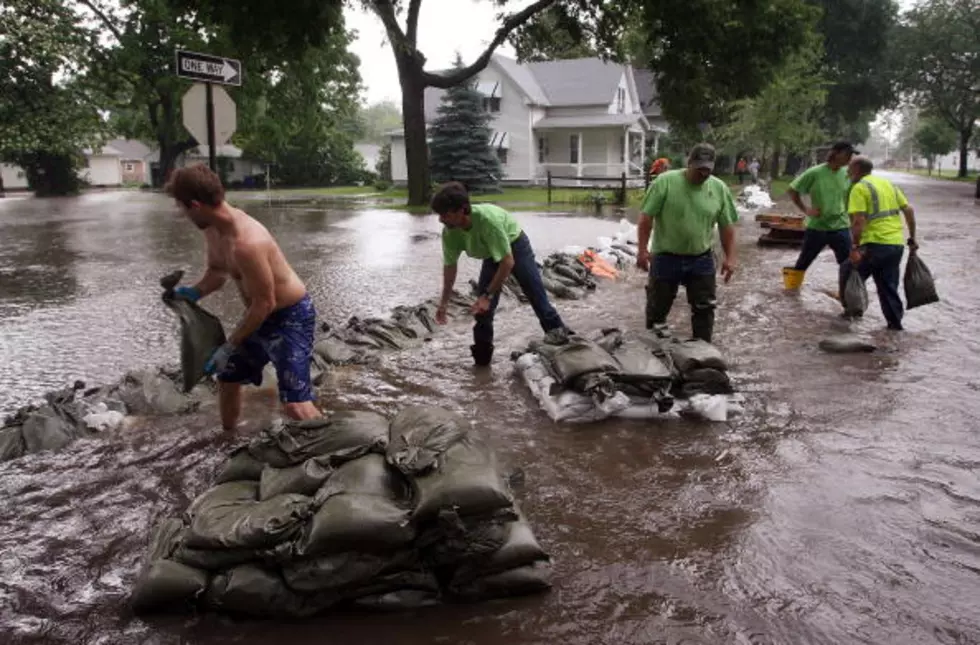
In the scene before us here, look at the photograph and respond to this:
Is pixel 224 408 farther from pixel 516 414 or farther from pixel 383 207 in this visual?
pixel 383 207

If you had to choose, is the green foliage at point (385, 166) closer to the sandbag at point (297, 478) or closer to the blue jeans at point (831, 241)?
the blue jeans at point (831, 241)

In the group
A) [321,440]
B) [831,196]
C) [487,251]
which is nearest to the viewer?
[321,440]

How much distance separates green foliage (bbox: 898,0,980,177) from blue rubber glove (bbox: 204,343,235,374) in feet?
164

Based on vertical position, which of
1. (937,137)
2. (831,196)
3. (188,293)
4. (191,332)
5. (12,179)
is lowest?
(191,332)

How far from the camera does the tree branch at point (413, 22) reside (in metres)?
22.6

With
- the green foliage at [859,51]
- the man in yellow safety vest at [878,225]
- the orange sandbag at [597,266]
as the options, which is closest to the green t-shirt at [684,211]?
the man in yellow safety vest at [878,225]

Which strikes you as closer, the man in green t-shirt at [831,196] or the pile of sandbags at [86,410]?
the pile of sandbags at [86,410]

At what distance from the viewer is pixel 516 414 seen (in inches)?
194

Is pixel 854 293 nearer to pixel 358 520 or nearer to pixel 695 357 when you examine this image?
pixel 695 357

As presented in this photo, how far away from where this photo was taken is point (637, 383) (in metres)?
4.66

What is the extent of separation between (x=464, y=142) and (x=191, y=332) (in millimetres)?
28359

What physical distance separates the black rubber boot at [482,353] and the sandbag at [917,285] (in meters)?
4.02

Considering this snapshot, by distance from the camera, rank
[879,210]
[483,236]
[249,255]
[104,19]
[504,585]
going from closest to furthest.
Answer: [504,585]
[249,255]
[483,236]
[879,210]
[104,19]

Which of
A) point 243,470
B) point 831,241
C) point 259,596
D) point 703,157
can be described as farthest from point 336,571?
point 831,241
